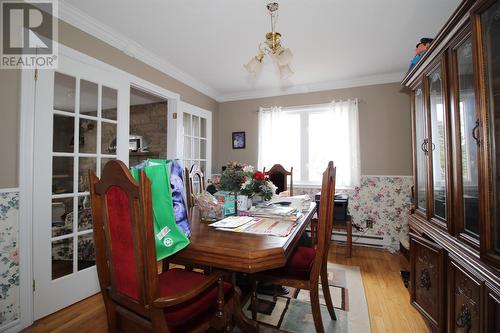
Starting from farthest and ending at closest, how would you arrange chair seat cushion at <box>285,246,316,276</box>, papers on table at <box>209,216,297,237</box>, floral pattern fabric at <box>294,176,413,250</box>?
floral pattern fabric at <box>294,176,413,250</box> < chair seat cushion at <box>285,246,316,276</box> < papers on table at <box>209,216,297,237</box>

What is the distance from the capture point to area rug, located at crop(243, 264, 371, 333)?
5.39ft

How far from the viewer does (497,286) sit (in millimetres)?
883

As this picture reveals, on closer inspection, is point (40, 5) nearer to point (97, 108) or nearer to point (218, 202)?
point (97, 108)

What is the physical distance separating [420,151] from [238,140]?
281 cm

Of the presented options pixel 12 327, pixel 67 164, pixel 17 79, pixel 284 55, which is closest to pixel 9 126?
pixel 17 79

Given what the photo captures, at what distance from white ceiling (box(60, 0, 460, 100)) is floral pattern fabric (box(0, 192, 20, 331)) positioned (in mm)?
1554

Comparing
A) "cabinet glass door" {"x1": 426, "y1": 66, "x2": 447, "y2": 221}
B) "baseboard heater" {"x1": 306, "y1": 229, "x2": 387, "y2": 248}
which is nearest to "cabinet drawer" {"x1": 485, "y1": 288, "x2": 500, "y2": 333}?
"cabinet glass door" {"x1": 426, "y1": 66, "x2": 447, "y2": 221}

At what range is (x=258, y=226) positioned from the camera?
1.30m

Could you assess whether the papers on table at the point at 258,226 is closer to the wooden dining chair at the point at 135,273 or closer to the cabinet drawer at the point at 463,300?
the wooden dining chair at the point at 135,273

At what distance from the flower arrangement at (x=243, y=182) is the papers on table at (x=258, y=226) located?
26 cm

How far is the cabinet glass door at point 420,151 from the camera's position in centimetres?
173

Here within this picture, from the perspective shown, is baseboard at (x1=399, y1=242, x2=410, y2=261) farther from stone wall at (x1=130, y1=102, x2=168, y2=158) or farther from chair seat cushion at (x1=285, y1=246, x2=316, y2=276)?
stone wall at (x1=130, y1=102, x2=168, y2=158)

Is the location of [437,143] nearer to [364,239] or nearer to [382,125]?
[382,125]

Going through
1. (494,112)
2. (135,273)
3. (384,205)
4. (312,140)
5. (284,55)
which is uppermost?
(284,55)
